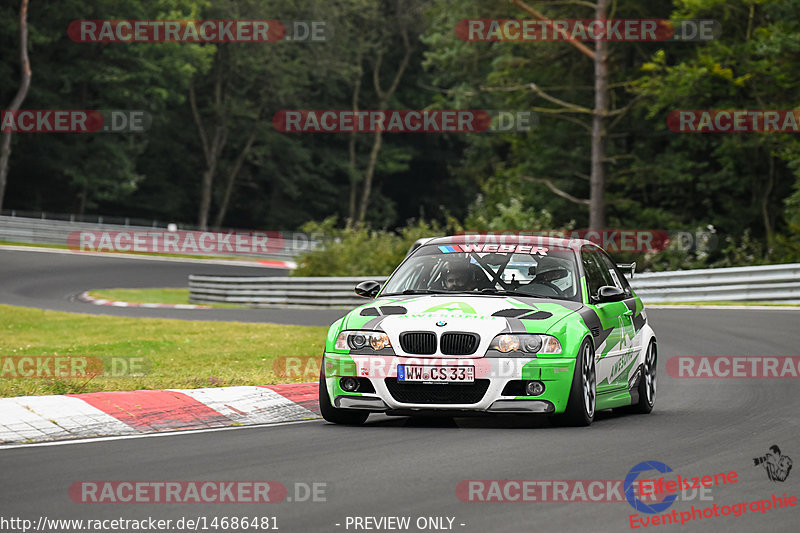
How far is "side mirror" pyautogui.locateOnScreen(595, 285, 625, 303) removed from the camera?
1075 centimetres

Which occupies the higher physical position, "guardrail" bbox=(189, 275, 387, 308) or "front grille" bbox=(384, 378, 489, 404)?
"front grille" bbox=(384, 378, 489, 404)

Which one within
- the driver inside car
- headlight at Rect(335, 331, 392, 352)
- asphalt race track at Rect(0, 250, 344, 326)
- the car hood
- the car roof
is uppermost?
the car roof

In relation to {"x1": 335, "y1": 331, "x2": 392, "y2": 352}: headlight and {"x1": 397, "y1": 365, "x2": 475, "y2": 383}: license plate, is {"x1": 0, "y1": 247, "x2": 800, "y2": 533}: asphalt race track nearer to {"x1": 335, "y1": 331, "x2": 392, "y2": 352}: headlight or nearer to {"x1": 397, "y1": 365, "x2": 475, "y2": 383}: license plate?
{"x1": 397, "y1": 365, "x2": 475, "y2": 383}: license plate

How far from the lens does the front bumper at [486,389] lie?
9.56 metres

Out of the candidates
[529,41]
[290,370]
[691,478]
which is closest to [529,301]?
[691,478]

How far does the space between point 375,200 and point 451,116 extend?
15583 mm

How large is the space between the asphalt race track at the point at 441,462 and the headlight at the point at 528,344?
602 mm

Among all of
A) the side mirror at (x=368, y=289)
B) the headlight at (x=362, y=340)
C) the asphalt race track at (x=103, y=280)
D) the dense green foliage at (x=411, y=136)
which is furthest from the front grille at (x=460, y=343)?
the dense green foliage at (x=411, y=136)

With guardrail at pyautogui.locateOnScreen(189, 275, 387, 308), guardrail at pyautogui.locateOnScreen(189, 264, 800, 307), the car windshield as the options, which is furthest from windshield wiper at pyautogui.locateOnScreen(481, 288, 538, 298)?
guardrail at pyautogui.locateOnScreen(189, 275, 387, 308)

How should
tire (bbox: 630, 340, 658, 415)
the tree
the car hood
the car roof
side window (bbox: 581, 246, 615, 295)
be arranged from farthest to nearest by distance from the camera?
the tree → tire (bbox: 630, 340, 658, 415) → the car roof → side window (bbox: 581, 246, 615, 295) → the car hood

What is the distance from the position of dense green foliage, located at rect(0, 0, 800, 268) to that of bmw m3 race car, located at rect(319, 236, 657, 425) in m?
22.0

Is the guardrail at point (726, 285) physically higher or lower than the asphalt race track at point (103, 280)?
higher

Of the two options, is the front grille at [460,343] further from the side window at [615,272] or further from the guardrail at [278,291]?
the guardrail at [278,291]

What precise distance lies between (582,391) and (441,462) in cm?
203
